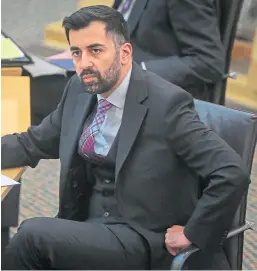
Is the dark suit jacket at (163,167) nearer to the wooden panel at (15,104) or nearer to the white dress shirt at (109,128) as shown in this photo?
the white dress shirt at (109,128)

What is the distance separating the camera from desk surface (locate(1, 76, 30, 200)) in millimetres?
2141

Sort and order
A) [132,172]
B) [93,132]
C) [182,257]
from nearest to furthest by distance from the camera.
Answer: [182,257] → [132,172] → [93,132]

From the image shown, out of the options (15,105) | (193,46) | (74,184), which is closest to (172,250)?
(74,184)

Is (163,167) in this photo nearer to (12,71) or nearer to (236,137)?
(236,137)

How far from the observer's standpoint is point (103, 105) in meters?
1.78

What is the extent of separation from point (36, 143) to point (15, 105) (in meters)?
0.45

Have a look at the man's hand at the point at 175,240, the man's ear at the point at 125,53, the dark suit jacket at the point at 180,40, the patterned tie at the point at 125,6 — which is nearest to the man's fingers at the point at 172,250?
the man's hand at the point at 175,240

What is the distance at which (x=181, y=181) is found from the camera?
1707 millimetres

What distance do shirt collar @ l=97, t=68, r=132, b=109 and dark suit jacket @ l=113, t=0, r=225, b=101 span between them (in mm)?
814

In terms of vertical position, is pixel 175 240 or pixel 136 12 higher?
pixel 136 12

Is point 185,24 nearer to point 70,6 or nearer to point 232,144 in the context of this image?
point 232,144

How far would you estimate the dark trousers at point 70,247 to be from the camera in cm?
165

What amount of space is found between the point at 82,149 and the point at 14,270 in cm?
42

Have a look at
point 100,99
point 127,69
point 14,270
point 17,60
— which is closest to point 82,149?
point 100,99
